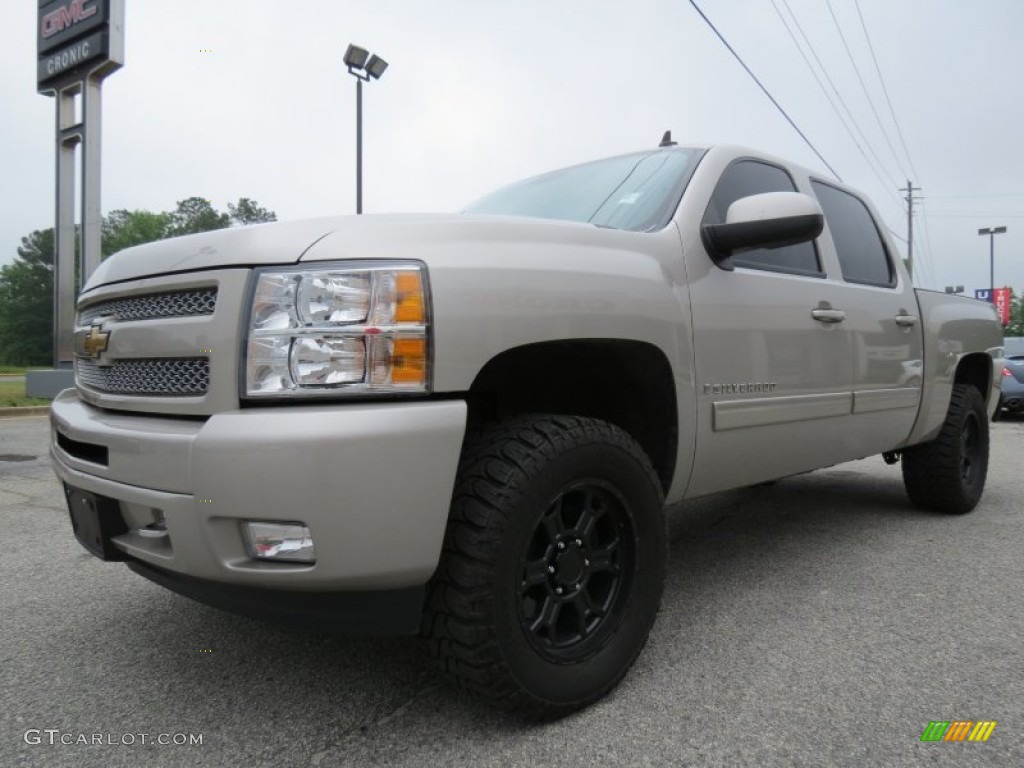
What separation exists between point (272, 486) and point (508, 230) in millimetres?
880

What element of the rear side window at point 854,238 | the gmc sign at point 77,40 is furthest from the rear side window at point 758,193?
the gmc sign at point 77,40

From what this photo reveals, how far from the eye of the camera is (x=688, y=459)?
7.52 feet

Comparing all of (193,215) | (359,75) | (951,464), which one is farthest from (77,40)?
(193,215)

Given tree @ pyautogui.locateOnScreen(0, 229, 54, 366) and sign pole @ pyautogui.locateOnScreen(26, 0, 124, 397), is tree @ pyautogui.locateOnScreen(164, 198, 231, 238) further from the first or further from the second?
sign pole @ pyautogui.locateOnScreen(26, 0, 124, 397)

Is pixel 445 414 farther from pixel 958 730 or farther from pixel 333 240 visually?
pixel 958 730

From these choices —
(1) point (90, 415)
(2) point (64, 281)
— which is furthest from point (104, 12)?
(1) point (90, 415)

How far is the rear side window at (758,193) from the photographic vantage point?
2.60 m

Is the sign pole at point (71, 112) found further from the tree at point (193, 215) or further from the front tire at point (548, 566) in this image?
the tree at point (193, 215)

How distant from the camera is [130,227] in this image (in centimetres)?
6612

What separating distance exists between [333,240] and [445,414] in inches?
19.2

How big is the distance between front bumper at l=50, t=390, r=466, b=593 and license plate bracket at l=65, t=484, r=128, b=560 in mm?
210

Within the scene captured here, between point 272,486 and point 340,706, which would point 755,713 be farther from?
point 272,486

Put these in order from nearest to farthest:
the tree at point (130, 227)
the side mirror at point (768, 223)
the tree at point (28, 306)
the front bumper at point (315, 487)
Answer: the front bumper at point (315, 487) < the side mirror at point (768, 223) < the tree at point (28, 306) < the tree at point (130, 227)

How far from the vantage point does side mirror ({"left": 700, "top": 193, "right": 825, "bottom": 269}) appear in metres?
2.26
